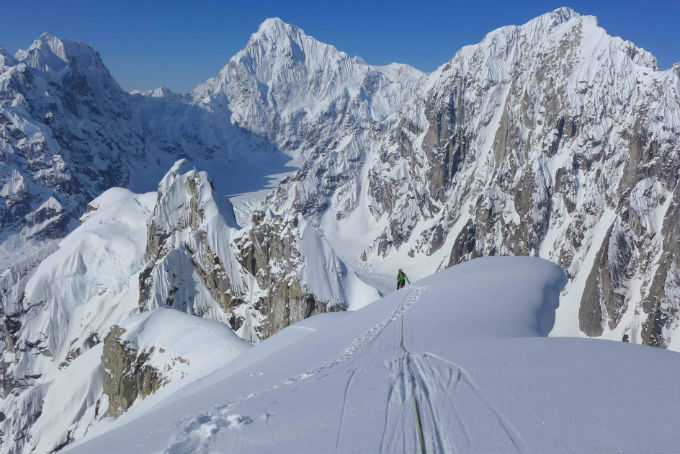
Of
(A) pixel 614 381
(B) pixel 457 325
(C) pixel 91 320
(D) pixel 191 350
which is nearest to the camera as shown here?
(A) pixel 614 381

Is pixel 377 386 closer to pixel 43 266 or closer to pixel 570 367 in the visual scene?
pixel 570 367

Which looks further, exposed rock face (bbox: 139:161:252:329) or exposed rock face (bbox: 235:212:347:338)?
exposed rock face (bbox: 139:161:252:329)

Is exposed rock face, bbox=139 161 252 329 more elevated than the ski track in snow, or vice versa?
exposed rock face, bbox=139 161 252 329

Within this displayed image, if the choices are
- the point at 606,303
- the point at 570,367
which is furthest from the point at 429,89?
the point at 570,367

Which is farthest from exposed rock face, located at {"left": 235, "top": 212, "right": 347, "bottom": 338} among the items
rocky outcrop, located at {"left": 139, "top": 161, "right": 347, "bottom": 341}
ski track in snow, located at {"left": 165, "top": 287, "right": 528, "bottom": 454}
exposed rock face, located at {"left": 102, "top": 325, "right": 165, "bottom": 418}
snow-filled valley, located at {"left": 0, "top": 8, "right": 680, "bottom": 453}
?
ski track in snow, located at {"left": 165, "top": 287, "right": 528, "bottom": 454}

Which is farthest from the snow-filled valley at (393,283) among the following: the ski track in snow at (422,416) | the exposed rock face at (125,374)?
the exposed rock face at (125,374)

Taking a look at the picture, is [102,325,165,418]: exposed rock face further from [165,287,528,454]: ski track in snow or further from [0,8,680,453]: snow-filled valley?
[165,287,528,454]: ski track in snow
